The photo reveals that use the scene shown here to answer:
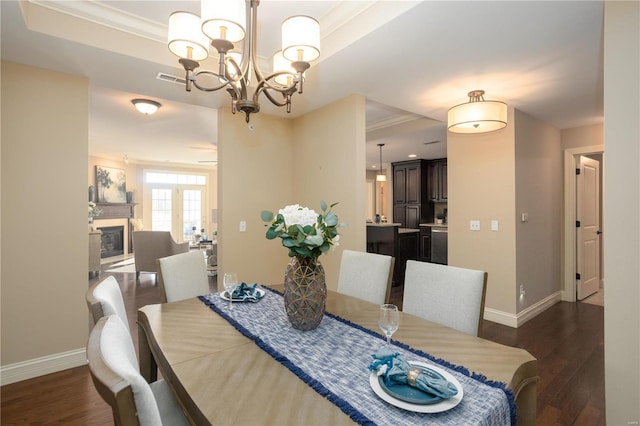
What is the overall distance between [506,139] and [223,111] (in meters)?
3.12

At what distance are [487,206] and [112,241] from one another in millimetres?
8194

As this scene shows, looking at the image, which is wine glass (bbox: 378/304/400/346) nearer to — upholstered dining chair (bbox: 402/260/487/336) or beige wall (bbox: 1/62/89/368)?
upholstered dining chair (bbox: 402/260/487/336)

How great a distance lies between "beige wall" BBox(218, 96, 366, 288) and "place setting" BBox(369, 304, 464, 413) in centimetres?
208

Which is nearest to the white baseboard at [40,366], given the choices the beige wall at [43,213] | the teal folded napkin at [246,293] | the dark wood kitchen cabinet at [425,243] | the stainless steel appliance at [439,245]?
the beige wall at [43,213]

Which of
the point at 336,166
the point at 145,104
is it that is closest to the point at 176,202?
the point at 145,104

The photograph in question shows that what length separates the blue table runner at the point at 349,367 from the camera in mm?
828

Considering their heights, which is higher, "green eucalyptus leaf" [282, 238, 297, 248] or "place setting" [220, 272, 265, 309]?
"green eucalyptus leaf" [282, 238, 297, 248]

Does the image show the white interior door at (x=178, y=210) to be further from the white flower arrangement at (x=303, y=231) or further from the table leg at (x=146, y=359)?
the white flower arrangement at (x=303, y=231)

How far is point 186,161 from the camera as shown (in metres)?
8.78

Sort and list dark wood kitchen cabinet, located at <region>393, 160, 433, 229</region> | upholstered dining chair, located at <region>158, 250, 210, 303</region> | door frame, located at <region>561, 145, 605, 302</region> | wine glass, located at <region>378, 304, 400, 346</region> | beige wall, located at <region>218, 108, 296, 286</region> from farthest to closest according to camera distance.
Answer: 1. dark wood kitchen cabinet, located at <region>393, 160, 433, 229</region>
2. door frame, located at <region>561, 145, 605, 302</region>
3. beige wall, located at <region>218, 108, 296, 286</region>
4. upholstered dining chair, located at <region>158, 250, 210, 303</region>
5. wine glass, located at <region>378, 304, 400, 346</region>

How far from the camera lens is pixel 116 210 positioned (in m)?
7.81

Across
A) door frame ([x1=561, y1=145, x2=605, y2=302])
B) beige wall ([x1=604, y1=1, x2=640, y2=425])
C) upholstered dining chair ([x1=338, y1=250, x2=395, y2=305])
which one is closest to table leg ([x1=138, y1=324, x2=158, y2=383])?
upholstered dining chair ([x1=338, y1=250, x2=395, y2=305])

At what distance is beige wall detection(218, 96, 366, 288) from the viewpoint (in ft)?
10.2

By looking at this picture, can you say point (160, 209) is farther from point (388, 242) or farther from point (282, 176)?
point (388, 242)
